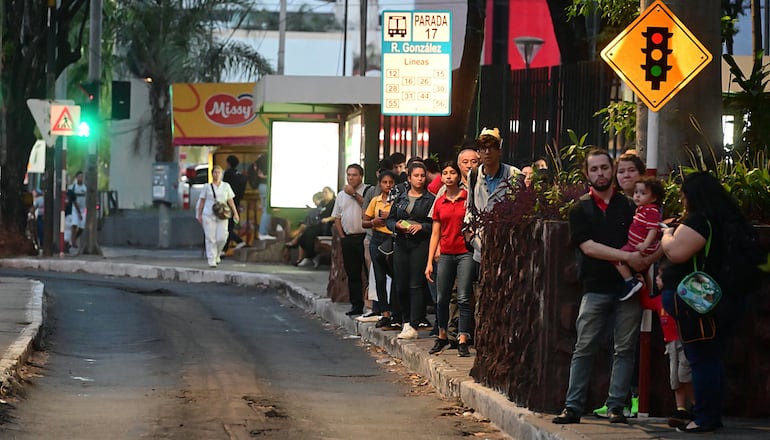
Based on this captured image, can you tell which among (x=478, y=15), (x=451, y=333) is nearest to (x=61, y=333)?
(x=451, y=333)

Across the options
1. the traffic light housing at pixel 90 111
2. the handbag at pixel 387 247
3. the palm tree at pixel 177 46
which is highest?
the palm tree at pixel 177 46

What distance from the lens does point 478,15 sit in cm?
2080

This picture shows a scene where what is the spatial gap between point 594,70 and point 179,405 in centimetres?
698

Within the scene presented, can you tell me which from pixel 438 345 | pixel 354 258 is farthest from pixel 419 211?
pixel 354 258

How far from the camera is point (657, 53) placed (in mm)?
10719

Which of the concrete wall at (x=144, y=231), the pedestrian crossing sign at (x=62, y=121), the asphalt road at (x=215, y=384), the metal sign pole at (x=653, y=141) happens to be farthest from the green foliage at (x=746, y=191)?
the concrete wall at (x=144, y=231)

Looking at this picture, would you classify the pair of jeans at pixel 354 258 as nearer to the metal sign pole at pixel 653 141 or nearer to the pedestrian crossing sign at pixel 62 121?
the metal sign pole at pixel 653 141

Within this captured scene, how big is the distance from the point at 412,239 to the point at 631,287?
535 centimetres

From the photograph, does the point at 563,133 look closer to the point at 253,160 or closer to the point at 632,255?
the point at 632,255

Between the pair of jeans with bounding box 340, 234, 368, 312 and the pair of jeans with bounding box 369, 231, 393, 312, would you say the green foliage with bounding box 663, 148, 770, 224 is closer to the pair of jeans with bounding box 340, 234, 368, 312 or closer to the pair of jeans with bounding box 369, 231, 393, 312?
the pair of jeans with bounding box 369, 231, 393, 312

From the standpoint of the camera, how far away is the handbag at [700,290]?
344 inches

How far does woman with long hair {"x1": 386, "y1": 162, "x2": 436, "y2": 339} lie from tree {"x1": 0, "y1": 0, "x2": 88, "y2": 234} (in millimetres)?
18345

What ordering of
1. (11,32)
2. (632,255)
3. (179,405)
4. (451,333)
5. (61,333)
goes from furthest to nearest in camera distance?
(11,32), (61,333), (451,333), (179,405), (632,255)

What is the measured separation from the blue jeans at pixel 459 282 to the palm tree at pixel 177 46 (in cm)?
3667
